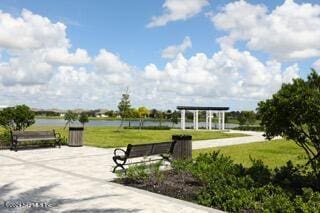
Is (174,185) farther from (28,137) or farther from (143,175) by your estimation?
(28,137)

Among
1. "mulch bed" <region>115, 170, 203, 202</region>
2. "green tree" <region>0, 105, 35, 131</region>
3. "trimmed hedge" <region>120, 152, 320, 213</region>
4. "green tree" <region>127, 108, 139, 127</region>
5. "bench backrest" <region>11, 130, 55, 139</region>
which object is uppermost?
"green tree" <region>127, 108, 139, 127</region>

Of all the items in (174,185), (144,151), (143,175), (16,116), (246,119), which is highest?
(246,119)

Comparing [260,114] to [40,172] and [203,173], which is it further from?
[40,172]

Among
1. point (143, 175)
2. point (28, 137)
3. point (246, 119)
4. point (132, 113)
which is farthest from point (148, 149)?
point (246, 119)

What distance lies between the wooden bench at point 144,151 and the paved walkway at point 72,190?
1.66ft

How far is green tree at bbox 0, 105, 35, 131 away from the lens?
21.5m

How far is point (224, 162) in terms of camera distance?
10992 mm

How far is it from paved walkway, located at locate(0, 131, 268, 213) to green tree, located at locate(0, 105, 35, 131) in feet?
25.3

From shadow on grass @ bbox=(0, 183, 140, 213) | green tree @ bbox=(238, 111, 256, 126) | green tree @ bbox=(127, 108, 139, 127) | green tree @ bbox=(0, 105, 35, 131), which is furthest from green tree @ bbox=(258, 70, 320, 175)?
green tree @ bbox=(238, 111, 256, 126)

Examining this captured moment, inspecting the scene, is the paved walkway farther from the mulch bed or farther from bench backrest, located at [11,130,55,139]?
bench backrest, located at [11,130,55,139]

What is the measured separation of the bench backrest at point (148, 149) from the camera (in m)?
11.6

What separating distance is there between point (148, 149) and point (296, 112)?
5.46 metres

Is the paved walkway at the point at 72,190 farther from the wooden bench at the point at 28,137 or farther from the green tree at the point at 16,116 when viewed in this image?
the green tree at the point at 16,116

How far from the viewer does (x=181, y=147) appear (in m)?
13.5
